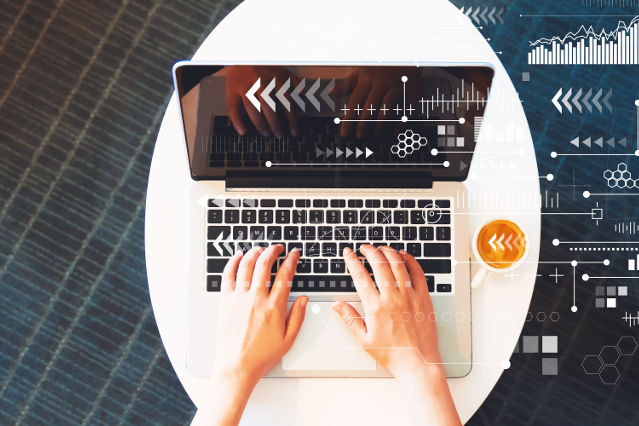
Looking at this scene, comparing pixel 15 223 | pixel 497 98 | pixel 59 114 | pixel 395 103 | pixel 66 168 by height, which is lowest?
pixel 15 223

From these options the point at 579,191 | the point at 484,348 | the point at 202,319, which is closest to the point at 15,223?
the point at 202,319

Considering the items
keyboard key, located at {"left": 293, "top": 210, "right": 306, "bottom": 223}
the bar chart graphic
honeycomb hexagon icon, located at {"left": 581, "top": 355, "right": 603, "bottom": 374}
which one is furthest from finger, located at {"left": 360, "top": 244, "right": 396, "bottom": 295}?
honeycomb hexagon icon, located at {"left": 581, "top": 355, "right": 603, "bottom": 374}

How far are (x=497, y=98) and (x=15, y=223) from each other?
1.15 m

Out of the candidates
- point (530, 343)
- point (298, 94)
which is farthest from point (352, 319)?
point (530, 343)

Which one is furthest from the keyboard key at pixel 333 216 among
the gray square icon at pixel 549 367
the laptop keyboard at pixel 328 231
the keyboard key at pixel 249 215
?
the gray square icon at pixel 549 367

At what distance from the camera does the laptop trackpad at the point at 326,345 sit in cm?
87

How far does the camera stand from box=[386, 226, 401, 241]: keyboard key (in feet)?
2.87

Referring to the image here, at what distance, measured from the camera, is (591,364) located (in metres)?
1.30

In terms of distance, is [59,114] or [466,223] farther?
[59,114]

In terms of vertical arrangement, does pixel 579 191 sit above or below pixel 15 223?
above

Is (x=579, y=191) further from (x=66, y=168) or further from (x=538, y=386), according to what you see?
(x=66, y=168)

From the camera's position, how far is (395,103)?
828mm

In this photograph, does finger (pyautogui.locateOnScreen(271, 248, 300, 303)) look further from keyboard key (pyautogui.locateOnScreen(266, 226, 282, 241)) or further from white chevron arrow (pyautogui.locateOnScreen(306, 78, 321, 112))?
white chevron arrow (pyautogui.locateOnScreen(306, 78, 321, 112))

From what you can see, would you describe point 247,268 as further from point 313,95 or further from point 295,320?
point 313,95
